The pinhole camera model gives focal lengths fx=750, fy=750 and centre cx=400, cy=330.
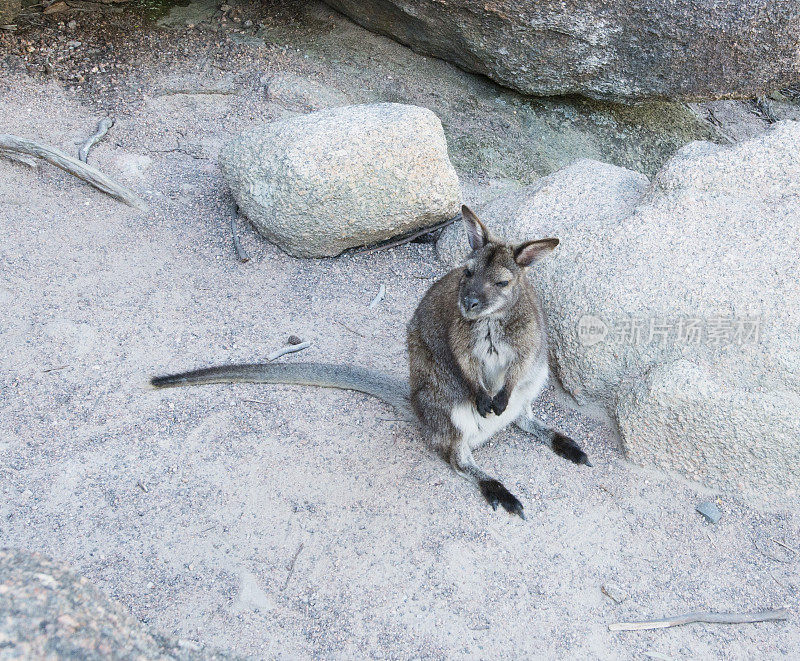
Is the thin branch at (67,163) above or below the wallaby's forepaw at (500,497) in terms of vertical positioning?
below

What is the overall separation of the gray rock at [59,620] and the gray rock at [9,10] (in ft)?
18.2

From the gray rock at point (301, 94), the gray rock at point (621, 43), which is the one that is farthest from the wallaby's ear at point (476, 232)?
the gray rock at point (301, 94)

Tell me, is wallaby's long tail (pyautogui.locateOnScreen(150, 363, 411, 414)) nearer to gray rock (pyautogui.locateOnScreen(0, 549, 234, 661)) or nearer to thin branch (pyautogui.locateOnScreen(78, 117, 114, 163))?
gray rock (pyautogui.locateOnScreen(0, 549, 234, 661))

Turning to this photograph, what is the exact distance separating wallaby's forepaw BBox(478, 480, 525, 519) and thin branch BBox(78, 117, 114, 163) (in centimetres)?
380

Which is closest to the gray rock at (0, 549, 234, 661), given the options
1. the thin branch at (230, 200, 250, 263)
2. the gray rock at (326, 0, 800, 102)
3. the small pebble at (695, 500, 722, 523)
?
the small pebble at (695, 500, 722, 523)

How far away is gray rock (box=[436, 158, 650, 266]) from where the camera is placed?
4.57 meters

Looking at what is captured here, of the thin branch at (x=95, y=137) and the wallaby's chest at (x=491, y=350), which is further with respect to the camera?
the thin branch at (x=95, y=137)

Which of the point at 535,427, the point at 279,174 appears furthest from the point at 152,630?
the point at 279,174

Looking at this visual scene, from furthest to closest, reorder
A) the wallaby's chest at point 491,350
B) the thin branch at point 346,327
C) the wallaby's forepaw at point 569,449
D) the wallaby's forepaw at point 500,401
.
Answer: the thin branch at point 346,327, the wallaby's forepaw at point 569,449, the wallaby's forepaw at point 500,401, the wallaby's chest at point 491,350

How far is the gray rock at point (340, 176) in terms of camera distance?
491 cm

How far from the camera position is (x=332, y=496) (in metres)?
3.71

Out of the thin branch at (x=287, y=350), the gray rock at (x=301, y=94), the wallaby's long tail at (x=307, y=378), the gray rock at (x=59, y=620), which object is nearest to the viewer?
the gray rock at (x=59, y=620)

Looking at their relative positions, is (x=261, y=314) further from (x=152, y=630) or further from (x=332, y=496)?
(x=152, y=630)

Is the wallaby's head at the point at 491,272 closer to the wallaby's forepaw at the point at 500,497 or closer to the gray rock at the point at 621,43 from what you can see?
the wallaby's forepaw at the point at 500,497
